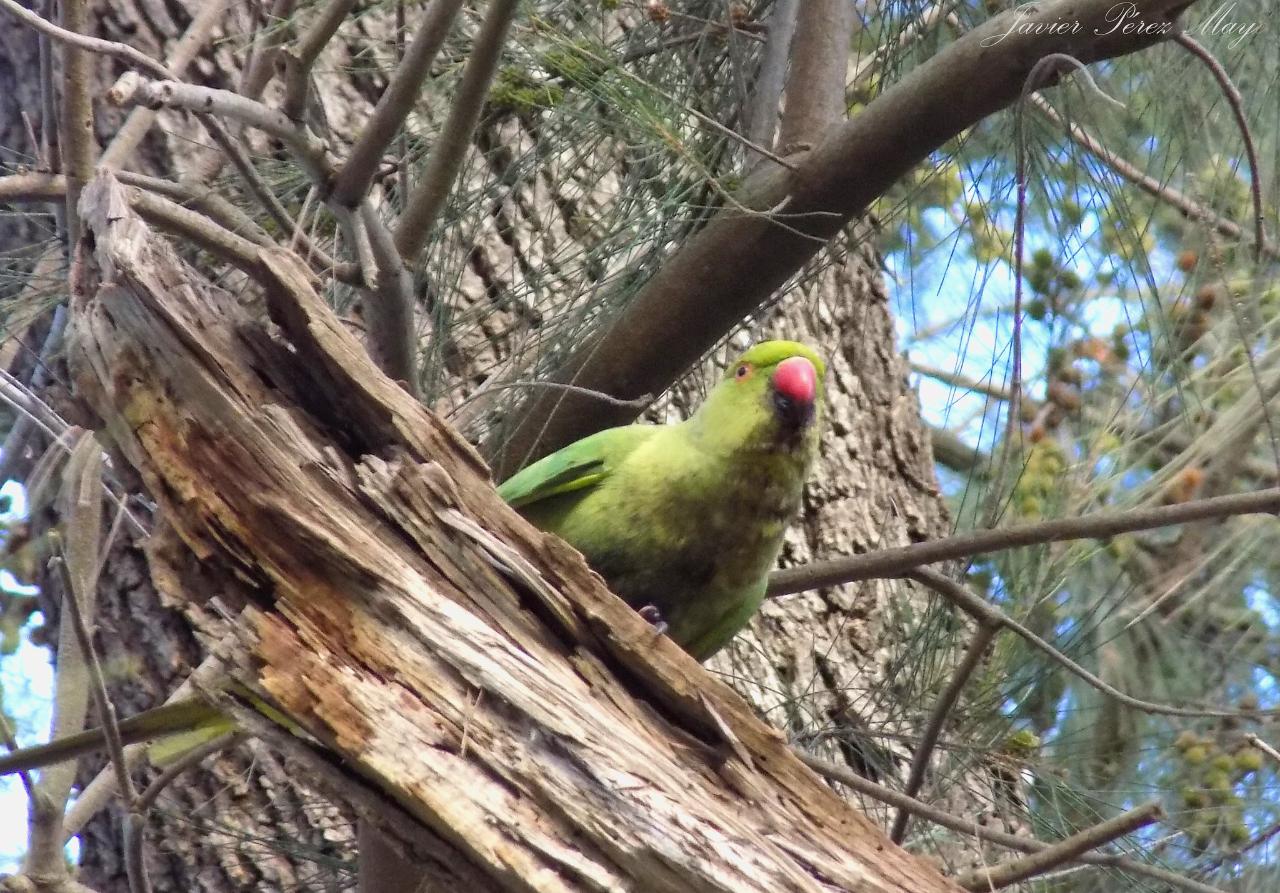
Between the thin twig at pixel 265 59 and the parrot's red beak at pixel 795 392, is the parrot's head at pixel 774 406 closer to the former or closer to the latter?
the parrot's red beak at pixel 795 392

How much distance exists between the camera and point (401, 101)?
1968 millimetres

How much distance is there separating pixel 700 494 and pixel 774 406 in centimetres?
22

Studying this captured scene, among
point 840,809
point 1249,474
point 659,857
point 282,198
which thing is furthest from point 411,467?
point 1249,474

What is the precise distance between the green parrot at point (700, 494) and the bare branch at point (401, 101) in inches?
25.9

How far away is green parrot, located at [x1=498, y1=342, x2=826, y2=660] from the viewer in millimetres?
2354

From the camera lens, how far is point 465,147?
6.91 ft

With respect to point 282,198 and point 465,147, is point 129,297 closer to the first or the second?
point 465,147

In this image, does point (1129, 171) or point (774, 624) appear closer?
point (1129, 171)

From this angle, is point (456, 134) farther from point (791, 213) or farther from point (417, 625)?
point (417, 625)

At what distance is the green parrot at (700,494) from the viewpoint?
92.7 inches

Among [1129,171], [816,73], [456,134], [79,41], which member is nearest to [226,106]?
[79,41]

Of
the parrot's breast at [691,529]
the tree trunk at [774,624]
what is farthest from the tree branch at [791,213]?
the tree trunk at [774,624]

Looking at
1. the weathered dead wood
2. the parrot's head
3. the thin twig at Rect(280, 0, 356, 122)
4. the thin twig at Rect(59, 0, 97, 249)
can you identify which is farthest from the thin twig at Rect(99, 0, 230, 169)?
the parrot's head

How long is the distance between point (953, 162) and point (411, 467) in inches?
72.2
